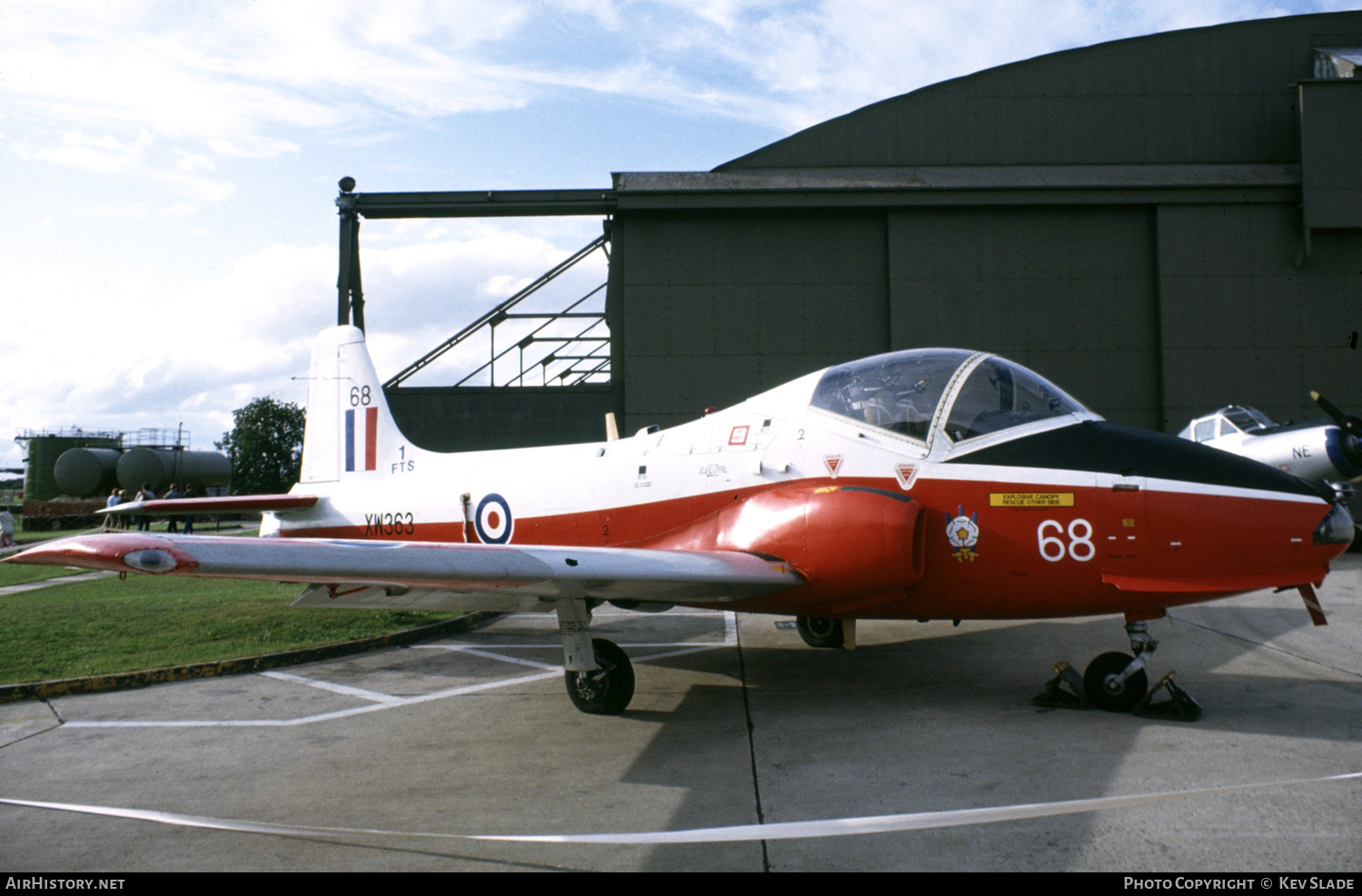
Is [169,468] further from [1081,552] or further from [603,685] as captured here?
[1081,552]

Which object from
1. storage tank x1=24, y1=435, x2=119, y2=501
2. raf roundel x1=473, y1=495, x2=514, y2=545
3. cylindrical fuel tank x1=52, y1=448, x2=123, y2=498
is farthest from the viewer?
storage tank x1=24, y1=435, x2=119, y2=501

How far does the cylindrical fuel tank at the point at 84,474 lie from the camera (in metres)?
36.8

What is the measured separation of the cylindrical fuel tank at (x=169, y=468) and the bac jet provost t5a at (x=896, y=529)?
122ft

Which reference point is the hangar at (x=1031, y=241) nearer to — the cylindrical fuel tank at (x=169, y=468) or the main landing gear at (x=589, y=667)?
the main landing gear at (x=589, y=667)

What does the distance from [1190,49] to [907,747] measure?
65.2 ft

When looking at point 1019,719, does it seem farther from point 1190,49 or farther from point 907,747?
point 1190,49

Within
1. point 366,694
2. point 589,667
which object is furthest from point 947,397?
point 366,694

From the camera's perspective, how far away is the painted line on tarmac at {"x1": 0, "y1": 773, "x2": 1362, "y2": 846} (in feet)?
11.5

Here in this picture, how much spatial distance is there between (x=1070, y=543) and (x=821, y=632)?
346 cm

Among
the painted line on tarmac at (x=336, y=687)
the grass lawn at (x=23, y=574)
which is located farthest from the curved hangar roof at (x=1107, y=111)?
the grass lawn at (x=23, y=574)

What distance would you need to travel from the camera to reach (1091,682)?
5.52 meters

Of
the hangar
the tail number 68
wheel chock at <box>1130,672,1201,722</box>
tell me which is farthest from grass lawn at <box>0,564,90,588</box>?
wheel chock at <box>1130,672,1201,722</box>

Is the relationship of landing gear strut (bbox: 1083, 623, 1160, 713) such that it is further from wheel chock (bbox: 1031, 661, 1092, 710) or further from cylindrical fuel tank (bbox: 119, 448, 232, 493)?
cylindrical fuel tank (bbox: 119, 448, 232, 493)

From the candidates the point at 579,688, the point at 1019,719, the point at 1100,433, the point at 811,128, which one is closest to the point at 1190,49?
the point at 811,128
